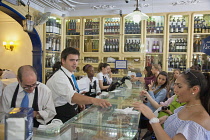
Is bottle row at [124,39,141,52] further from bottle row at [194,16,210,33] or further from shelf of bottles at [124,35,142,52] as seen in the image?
bottle row at [194,16,210,33]

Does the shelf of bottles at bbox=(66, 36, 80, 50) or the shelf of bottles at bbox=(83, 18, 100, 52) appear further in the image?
the shelf of bottles at bbox=(66, 36, 80, 50)

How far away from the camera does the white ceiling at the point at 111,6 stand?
18.5ft

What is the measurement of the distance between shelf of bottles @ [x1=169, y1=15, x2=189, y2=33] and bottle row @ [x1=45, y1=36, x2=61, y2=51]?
3.78m

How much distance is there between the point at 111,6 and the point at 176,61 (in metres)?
2.74

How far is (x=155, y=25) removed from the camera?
6.14 metres

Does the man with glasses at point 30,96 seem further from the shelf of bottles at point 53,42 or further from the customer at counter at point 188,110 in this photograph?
the shelf of bottles at point 53,42

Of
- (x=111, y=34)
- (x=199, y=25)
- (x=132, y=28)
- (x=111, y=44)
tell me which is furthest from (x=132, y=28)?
(x=199, y=25)

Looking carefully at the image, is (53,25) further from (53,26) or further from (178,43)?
(178,43)

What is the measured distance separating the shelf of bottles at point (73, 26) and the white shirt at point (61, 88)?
190 inches

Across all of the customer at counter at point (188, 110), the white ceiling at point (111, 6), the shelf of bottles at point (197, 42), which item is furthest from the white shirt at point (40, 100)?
the shelf of bottles at point (197, 42)

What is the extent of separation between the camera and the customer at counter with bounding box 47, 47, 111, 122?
1.92 m

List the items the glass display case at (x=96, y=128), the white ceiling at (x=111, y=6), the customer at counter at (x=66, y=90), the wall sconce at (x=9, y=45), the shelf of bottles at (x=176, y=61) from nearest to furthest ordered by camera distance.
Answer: the glass display case at (x=96, y=128), the customer at counter at (x=66, y=90), the white ceiling at (x=111, y=6), the shelf of bottles at (x=176, y=61), the wall sconce at (x=9, y=45)

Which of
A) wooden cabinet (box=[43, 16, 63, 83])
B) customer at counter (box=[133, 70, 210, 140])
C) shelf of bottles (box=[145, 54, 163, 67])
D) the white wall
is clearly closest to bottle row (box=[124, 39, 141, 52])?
shelf of bottles (box=[145, 54, 163, 67])

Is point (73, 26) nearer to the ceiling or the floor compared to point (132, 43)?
nearer to the ceiling
